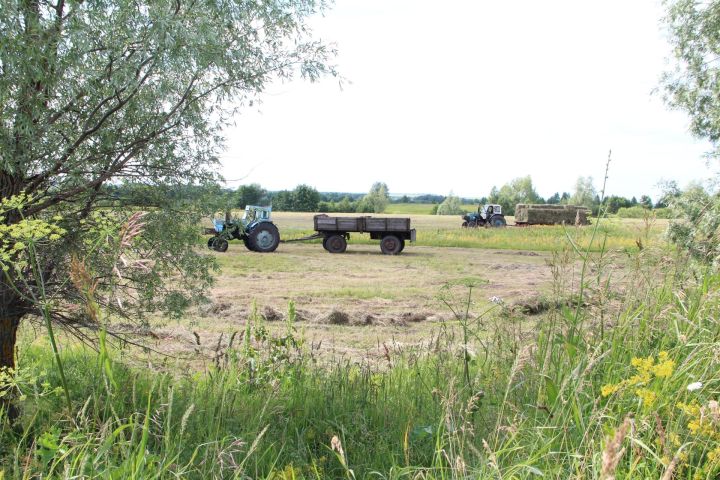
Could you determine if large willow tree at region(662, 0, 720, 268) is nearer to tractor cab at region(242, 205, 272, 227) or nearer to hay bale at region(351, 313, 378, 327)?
hay bale at region(351, 313, 378, 327)

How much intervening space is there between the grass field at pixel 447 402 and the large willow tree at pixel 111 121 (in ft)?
1.65

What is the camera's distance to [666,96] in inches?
531

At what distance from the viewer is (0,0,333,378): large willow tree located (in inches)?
135

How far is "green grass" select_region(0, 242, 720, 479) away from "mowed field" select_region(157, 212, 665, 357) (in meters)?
0.34

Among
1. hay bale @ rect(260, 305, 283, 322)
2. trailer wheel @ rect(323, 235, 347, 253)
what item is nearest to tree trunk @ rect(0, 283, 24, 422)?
hay bale @ rect(260, 305, 283, 322)

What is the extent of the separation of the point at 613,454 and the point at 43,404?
291 cm

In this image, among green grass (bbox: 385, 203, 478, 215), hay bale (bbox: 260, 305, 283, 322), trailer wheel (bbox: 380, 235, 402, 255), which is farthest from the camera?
green grass (bbox: 385, 203, 478, 215)

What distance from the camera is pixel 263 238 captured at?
17.3 meters

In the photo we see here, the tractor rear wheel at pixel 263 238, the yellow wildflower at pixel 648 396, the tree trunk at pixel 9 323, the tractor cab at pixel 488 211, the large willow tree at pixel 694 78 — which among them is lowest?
the tractor rear wheel at pixel 263 238

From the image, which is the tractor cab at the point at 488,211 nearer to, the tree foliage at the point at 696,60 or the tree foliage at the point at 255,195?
the tree foliage at the point at 255,195

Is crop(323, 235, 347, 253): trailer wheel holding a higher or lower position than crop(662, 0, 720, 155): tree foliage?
lower

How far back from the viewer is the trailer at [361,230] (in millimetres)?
18531

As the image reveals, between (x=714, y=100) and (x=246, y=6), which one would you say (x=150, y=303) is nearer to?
(x=246, y=6)

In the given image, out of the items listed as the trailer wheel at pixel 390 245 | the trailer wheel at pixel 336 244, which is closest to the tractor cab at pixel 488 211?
the trailer wheel at pixel 390 245
